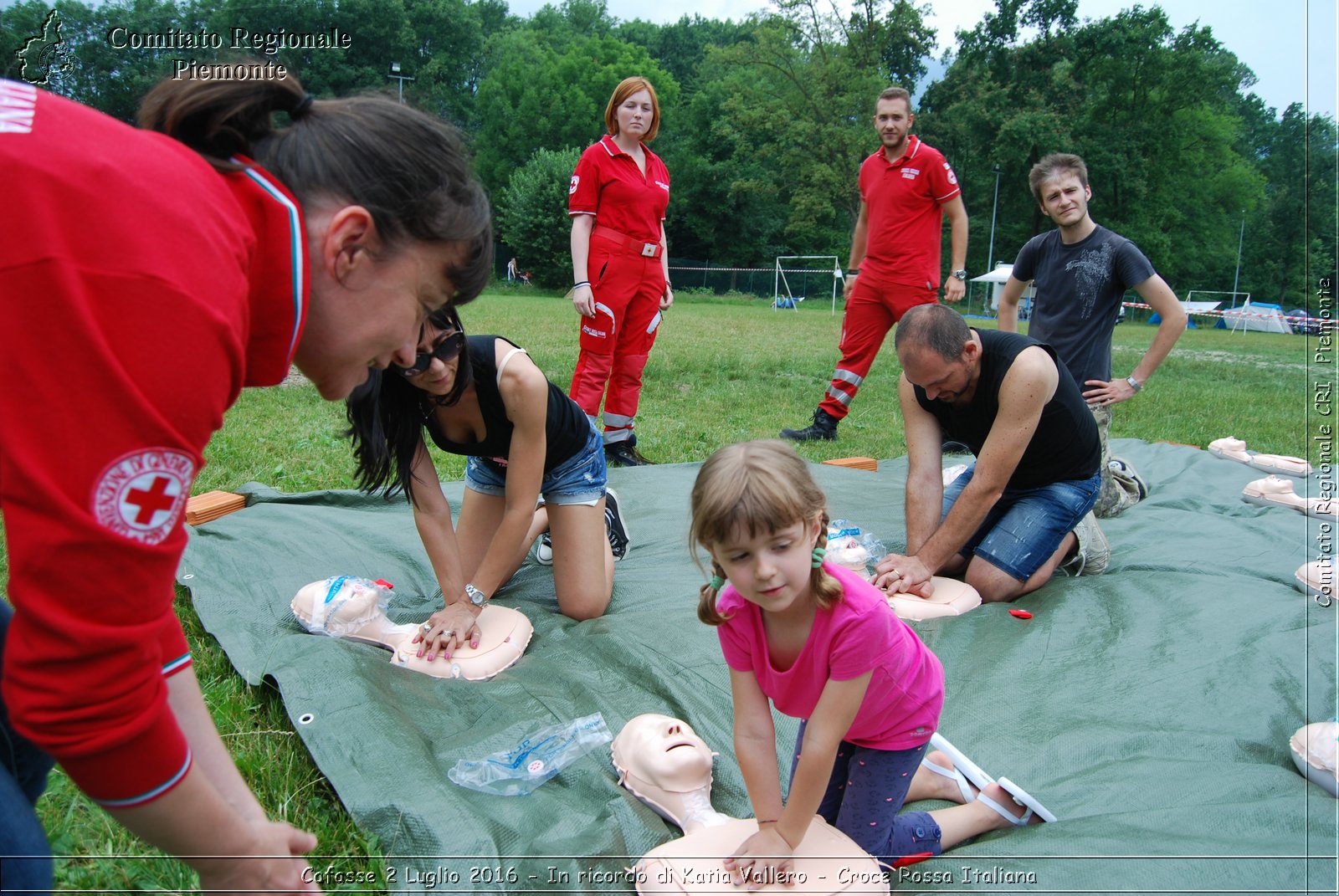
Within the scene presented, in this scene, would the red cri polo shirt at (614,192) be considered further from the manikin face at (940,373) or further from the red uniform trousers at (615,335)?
the manikin face at (940,373)

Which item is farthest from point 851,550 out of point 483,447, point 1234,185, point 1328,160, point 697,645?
point 1234,185

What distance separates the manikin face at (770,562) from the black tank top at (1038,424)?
6.26 ft

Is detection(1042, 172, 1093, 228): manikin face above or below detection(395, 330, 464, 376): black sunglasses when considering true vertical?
above

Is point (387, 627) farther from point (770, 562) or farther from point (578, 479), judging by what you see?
point (770, 562)

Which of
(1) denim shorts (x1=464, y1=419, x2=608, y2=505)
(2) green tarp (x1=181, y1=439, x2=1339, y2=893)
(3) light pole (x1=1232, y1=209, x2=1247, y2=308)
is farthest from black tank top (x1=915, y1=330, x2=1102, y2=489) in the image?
(3) light pole (x1=1232, y1=209, x2=1247, y2=308)

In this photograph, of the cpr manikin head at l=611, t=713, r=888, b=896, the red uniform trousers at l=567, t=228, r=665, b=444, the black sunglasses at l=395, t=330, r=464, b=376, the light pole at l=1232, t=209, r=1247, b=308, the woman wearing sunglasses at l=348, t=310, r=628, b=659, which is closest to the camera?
the cpr manikin head at l=611, t=713, r=888, b=896

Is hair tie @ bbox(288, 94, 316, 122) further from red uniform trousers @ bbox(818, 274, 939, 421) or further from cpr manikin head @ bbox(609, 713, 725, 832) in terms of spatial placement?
red uniform trousers @ bbox(818, 274, 939, 421)

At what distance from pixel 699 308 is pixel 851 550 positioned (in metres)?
19.8

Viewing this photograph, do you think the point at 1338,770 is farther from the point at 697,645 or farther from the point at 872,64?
the point at 872,64

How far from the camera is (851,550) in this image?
3486 mm

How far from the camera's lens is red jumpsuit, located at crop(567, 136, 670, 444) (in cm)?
555

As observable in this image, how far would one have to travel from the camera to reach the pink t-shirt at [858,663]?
1.63 m

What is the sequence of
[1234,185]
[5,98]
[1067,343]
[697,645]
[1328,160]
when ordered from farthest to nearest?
[1234,185] → [1067,343] → [697,645] → [1328,160] → [5,98]

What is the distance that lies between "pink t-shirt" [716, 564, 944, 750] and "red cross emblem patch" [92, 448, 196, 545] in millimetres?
1114
